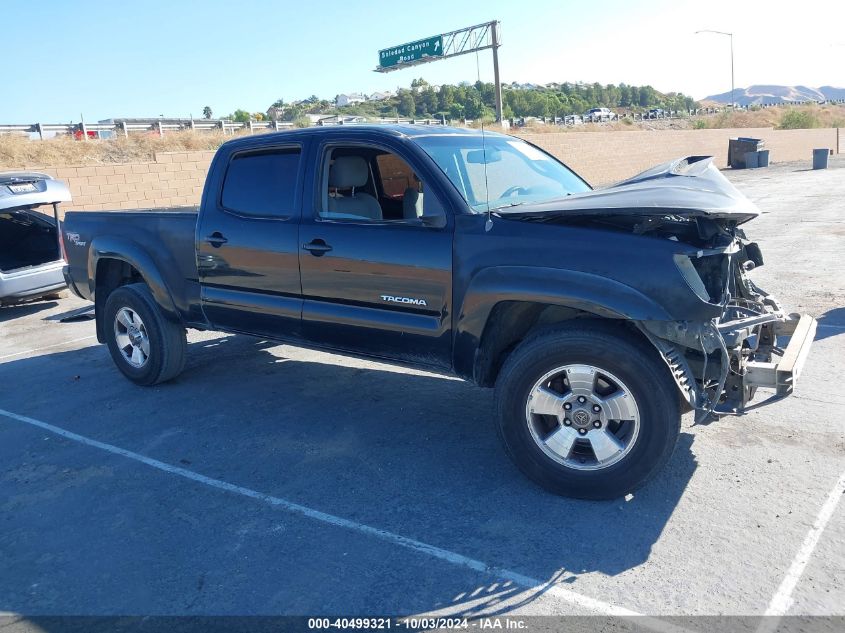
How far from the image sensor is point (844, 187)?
2152cm

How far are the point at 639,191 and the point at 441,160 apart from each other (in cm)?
128

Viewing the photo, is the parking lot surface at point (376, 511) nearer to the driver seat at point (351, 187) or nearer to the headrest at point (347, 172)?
the driver seat at point (351, 187)

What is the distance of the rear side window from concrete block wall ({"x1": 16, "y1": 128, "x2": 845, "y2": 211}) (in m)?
7.03

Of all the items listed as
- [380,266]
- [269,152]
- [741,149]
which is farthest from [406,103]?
[380,266]

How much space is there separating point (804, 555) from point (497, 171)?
2.92 metres

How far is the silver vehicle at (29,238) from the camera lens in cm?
960

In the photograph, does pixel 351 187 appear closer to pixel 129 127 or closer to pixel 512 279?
pixel 512 279

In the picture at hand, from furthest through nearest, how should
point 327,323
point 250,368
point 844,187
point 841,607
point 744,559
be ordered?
A: point 844,187 → point 250,368 → point 327,323 → point 744,559 → point 841,607

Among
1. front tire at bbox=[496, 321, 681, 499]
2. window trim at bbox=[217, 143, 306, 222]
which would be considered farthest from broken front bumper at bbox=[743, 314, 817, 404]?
window trim at bbox=[217, 143, 306, 222]

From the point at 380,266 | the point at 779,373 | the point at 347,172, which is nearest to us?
the point at 779,373

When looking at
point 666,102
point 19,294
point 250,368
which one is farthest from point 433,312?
point 666,102

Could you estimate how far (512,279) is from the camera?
4121 millimetres

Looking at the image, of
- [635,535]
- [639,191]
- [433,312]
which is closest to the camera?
[635,535]

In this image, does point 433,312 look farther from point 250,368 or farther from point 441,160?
point 250,368
